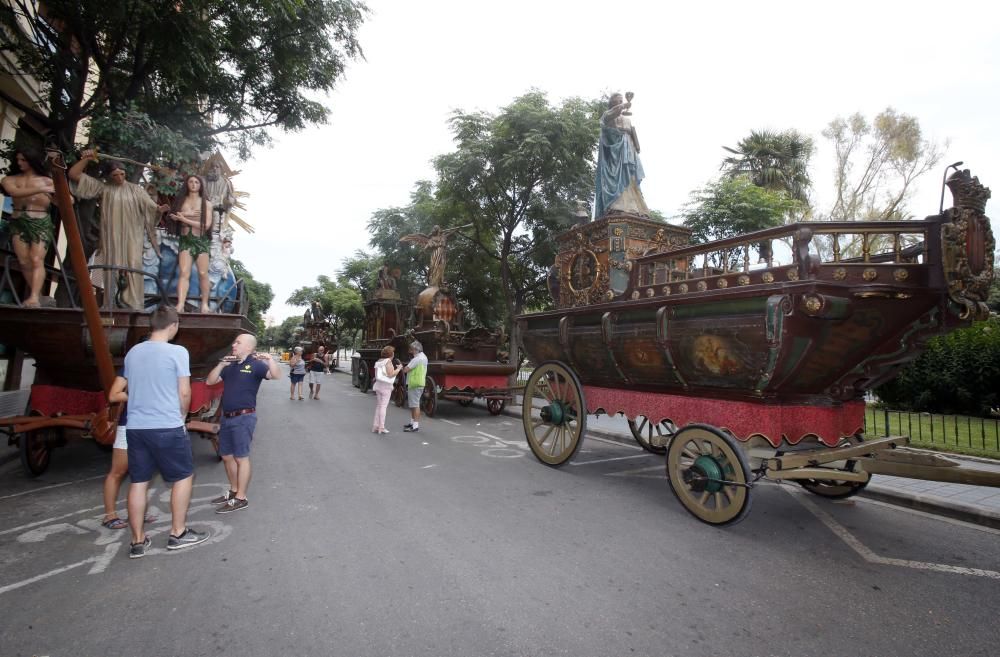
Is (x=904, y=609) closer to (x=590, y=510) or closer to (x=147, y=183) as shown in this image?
(x=590, y=510)

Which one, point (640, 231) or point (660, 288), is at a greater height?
point (640, 231)

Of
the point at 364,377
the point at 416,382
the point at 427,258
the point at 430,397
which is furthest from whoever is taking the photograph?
the point at 427,258

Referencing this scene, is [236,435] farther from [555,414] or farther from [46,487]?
[555,414]

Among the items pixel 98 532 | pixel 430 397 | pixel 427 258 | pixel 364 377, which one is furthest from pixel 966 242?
pixel 427 258

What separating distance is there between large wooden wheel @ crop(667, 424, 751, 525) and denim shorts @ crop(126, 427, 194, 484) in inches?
164

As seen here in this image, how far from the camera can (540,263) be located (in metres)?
18.5

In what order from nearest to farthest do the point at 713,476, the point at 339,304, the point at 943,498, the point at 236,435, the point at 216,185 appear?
1. the point at 713,476
2. the point at 236,435
3. the point at 943,498
4. the point at 216,185
5. the point at 339,304

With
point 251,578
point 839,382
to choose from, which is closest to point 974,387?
point 839,382

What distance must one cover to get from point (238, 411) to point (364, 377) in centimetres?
1450

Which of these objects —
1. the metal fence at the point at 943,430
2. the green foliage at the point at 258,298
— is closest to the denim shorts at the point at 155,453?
the metal fence at the point at 943,430

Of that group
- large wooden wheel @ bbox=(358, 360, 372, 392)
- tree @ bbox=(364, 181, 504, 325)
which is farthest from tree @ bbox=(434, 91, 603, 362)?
large wooden wheel @ bbox=(358, 360, 372, 392)

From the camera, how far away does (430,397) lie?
11844 millimetres

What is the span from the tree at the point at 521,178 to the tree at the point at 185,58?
6.24 meters

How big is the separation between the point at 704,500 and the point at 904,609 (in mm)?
1605
